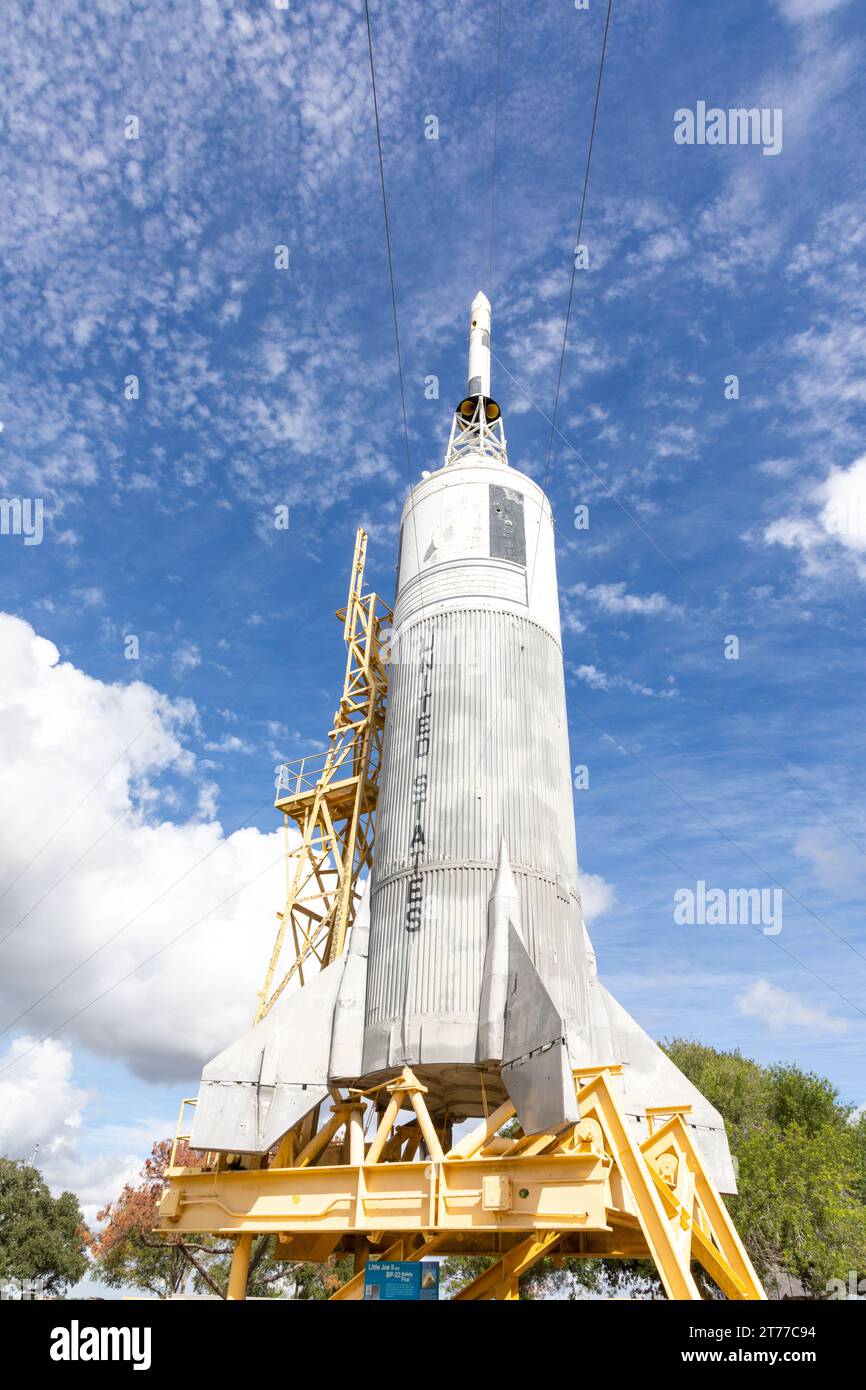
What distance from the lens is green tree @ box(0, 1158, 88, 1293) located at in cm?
4238

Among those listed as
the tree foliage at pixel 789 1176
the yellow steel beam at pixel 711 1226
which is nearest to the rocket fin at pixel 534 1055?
the yellow steel beam at pixel 711 1226

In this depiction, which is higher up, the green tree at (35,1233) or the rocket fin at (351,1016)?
the rocket fin at (351,1016)

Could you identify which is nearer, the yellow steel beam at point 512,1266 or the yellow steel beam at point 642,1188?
the yellow steel beam at point 642,1188

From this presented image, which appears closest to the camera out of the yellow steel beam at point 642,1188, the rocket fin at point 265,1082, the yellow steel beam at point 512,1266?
the yellow steel beam at point 642,1188

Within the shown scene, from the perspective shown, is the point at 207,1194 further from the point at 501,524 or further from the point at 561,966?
the point at 501,524

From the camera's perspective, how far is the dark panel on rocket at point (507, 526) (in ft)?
65.8

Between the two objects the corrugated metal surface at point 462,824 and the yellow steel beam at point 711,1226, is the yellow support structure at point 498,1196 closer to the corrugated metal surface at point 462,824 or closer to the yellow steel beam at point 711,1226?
the yellow steel beam at point 711,1226

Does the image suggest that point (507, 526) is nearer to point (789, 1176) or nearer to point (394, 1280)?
point (394, 1280)

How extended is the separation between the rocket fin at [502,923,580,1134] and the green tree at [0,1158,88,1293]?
40.2 m

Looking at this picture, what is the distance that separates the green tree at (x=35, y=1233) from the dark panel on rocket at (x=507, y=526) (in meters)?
41.6

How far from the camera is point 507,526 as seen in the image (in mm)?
20453
